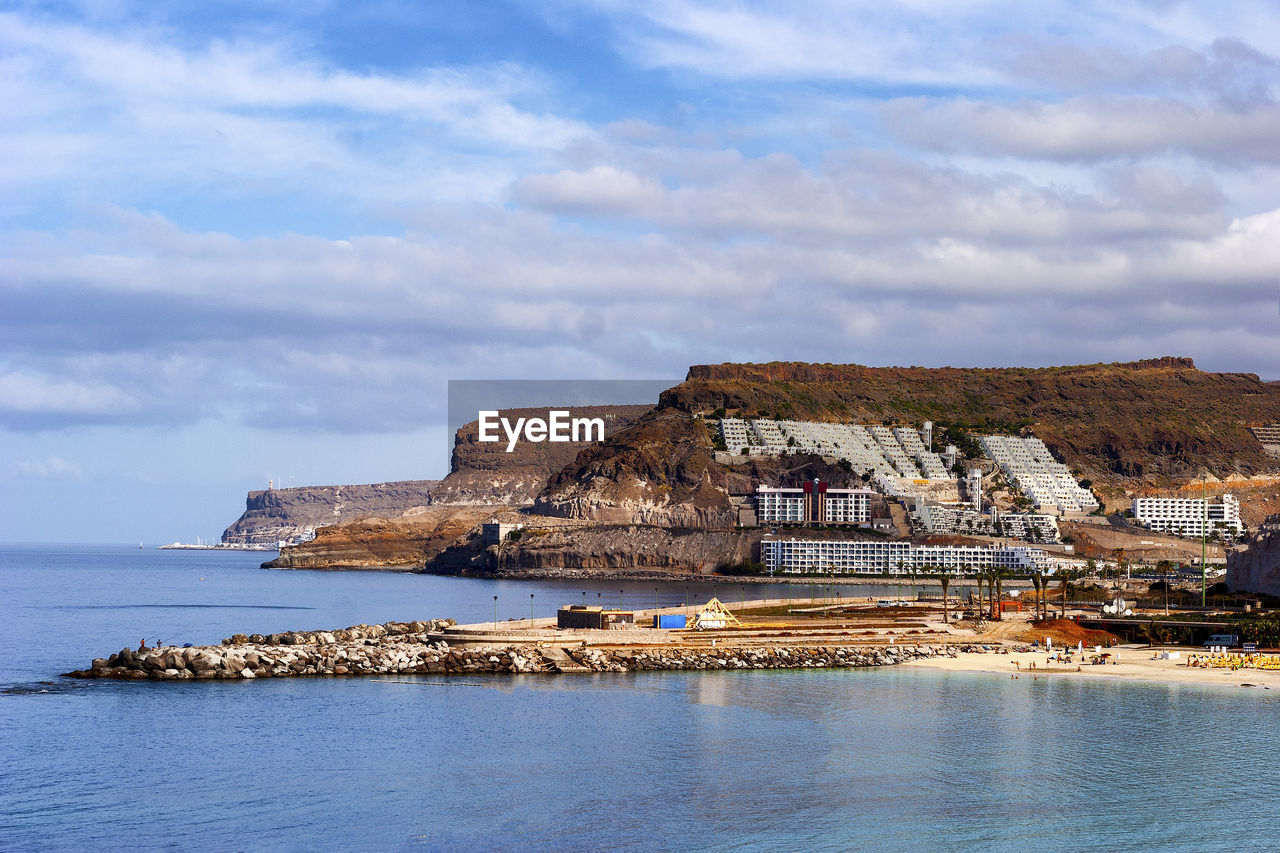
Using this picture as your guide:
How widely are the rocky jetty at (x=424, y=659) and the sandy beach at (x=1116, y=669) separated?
14.9 ft

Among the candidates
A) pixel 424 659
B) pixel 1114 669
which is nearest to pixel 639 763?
pixel 424 659

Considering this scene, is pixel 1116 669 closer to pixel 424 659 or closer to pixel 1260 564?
pixel 424 659

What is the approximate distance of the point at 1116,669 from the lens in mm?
87188

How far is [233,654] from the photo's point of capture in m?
80.5

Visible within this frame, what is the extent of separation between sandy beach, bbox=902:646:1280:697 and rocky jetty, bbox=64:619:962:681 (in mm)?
4526

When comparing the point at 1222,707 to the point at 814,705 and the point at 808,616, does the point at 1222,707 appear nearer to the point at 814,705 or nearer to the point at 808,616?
the point at 814,705

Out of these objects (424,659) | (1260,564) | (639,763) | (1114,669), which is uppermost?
(1260,564)

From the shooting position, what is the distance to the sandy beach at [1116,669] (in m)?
82.8

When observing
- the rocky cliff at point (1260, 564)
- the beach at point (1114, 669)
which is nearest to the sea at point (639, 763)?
the beach at point (1114, 669)

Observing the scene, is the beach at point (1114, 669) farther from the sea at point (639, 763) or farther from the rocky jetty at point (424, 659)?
the rocky jetty at point (424, 659)

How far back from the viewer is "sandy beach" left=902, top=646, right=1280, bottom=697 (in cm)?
8281

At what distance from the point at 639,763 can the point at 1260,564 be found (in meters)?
87.3

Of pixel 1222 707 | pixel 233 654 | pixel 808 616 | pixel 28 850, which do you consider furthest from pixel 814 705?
pixel 808 616

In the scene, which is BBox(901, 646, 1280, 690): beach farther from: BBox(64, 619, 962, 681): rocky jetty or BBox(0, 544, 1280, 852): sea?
BBox(64, 619, 962, 681): rocky jetty
